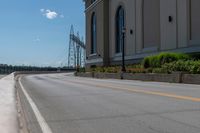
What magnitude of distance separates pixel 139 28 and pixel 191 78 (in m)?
35.5

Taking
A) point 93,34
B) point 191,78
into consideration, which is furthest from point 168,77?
point 93,34

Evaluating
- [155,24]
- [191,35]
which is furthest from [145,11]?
[191,35]

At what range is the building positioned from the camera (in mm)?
50562

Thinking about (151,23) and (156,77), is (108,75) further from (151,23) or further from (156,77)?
(156,77)

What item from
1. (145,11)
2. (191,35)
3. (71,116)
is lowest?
(71,116)

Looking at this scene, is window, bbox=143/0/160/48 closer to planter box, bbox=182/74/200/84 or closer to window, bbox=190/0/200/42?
window, bbox=190/0/200/42

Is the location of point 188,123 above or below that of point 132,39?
below

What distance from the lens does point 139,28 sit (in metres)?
66.6

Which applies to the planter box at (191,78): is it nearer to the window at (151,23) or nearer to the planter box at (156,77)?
the planter box at (156,77)

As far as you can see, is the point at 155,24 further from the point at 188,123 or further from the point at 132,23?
the point at 188,123

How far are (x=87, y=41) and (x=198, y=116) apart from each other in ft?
306

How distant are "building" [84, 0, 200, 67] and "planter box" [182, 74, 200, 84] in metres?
16.3

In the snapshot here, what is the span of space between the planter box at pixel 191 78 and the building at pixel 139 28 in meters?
16.3

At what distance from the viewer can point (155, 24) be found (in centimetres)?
6056
